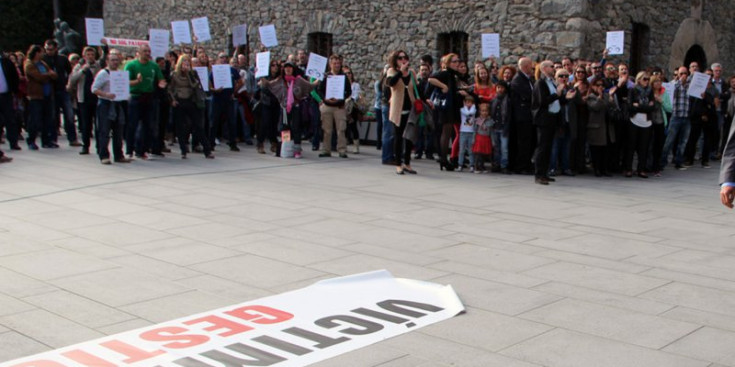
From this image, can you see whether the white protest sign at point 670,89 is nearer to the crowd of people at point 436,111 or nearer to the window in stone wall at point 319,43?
the crowd of people at point 436,111

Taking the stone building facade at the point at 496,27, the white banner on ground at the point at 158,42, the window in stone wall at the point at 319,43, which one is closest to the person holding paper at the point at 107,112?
the white banner on ground at the point at 158,42

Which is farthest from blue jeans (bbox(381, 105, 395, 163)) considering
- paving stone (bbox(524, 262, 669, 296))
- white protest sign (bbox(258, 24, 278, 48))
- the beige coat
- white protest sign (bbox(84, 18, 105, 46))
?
paving stone (bbox(524, 262, 669, 296))

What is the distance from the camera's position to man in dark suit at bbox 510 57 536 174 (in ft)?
40.7

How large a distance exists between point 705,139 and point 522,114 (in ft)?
14.8

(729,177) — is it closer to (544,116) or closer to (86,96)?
(544,116)

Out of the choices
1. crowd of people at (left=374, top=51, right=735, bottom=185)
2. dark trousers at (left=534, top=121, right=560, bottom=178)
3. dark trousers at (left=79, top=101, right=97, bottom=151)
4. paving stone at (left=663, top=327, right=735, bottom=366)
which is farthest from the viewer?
dark trousers at (left=79, top=101, right=97, bottom=151)

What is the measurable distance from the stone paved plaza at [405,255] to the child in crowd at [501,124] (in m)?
0.78

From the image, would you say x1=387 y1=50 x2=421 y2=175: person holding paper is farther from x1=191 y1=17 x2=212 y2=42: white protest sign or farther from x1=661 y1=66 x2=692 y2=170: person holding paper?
x1=191 y1=17 x2=212 y2=42: white protest sign

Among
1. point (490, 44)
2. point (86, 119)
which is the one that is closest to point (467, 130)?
point (490, 44)

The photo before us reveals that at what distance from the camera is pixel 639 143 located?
13062 mm

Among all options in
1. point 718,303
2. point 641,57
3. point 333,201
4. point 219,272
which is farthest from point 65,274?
point 641,57

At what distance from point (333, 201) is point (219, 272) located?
11.5 feet

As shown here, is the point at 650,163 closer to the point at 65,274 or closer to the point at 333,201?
the point at 333,201

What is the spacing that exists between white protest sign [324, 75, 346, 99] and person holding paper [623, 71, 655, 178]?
4.71 metres
